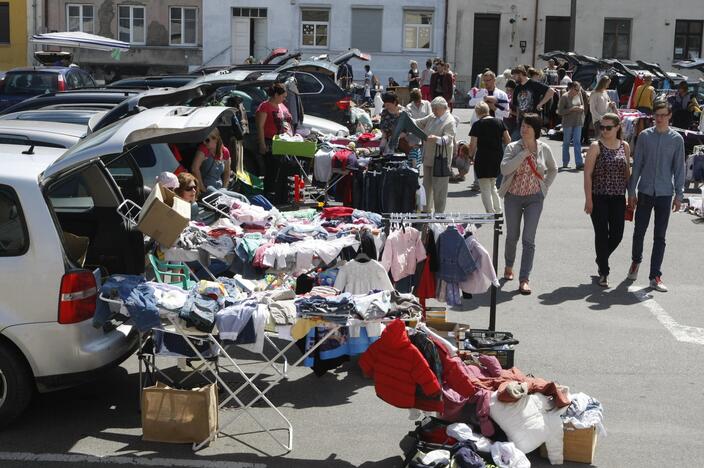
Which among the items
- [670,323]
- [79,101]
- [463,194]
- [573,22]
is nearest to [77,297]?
[670,323]

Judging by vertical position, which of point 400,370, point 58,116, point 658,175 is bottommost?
point 400,370

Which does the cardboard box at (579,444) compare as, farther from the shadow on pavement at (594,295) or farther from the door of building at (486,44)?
the door of building at (486,44)

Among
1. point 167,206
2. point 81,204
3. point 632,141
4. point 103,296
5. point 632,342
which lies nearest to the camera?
point 103,296

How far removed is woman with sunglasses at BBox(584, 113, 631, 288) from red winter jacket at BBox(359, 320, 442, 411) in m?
5.14

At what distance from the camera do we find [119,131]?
7.44 metres

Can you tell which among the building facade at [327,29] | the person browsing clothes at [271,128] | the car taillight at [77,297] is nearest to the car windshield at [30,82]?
the person browsing clothes at [271,128]

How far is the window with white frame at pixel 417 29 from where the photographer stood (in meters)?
41.1

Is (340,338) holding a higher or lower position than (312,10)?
lower

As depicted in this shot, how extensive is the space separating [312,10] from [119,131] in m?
34.3

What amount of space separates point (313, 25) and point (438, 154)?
2793 centimetres

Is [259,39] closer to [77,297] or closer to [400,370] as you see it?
[77,297]

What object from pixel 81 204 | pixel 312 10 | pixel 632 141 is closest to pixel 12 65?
pixel 312 10

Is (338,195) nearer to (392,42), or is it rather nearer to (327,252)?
(327,252)

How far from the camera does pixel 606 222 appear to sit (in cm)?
1148
